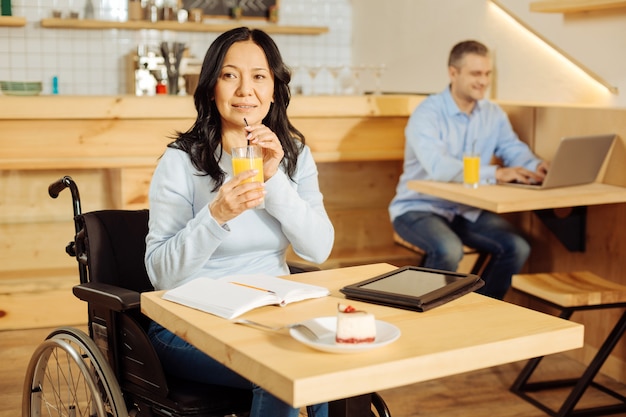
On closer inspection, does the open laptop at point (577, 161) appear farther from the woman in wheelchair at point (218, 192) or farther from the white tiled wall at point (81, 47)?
the white tiled wall at point (81, 47)

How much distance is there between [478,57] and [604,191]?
0.88 meters

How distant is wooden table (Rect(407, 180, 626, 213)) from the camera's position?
3.14m

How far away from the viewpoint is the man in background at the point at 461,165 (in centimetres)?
372

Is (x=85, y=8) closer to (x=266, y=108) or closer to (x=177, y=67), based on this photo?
(x=177, y=67)

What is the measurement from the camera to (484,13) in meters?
4.93

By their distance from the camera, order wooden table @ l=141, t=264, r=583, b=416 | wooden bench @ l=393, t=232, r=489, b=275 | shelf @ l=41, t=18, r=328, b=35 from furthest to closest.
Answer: shelf @ l=41, t=18, r=328, b=35, wooden bench @ l=393, t=232, r=489, b=275, wooden table @ l=141, t=264, r=583, b=416

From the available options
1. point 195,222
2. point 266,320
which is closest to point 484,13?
point 195,222

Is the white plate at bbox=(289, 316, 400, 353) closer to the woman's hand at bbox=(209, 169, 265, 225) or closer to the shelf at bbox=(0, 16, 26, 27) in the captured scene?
the woman's hand at bbox=(209, 169, 265, 225)

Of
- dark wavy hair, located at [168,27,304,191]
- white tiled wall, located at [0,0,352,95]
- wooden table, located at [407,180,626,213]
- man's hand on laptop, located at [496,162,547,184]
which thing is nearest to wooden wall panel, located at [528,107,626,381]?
wooden table, located at [407,180,626,213]

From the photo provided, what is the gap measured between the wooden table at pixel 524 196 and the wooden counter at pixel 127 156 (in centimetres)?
22

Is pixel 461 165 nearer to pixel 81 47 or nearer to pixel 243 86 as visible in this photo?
pixel 243 86

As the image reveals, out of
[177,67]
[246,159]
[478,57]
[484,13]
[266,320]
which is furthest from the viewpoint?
[177,67]

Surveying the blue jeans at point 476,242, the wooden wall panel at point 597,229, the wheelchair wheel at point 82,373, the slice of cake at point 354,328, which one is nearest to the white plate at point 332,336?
the slice of cake at point 354,328

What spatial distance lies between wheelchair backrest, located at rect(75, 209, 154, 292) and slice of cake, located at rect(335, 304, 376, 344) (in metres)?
0.99
